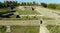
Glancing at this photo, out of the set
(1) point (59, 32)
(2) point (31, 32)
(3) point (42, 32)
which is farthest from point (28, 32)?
(1) point (59, 32)

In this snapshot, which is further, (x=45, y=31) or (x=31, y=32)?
(x=45, y=31)

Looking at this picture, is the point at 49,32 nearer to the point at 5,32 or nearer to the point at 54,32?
the point at 54,32

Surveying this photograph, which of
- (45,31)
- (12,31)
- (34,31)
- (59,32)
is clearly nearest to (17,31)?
(12,31)

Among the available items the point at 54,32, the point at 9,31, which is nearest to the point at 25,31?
the point at 9,31

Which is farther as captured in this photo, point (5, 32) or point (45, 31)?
point (45, 31)

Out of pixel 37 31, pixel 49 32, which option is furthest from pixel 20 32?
pixel 49 32

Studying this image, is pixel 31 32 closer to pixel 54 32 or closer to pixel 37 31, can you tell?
pixel 37 31

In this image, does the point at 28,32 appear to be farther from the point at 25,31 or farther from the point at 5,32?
the point at 5,32
